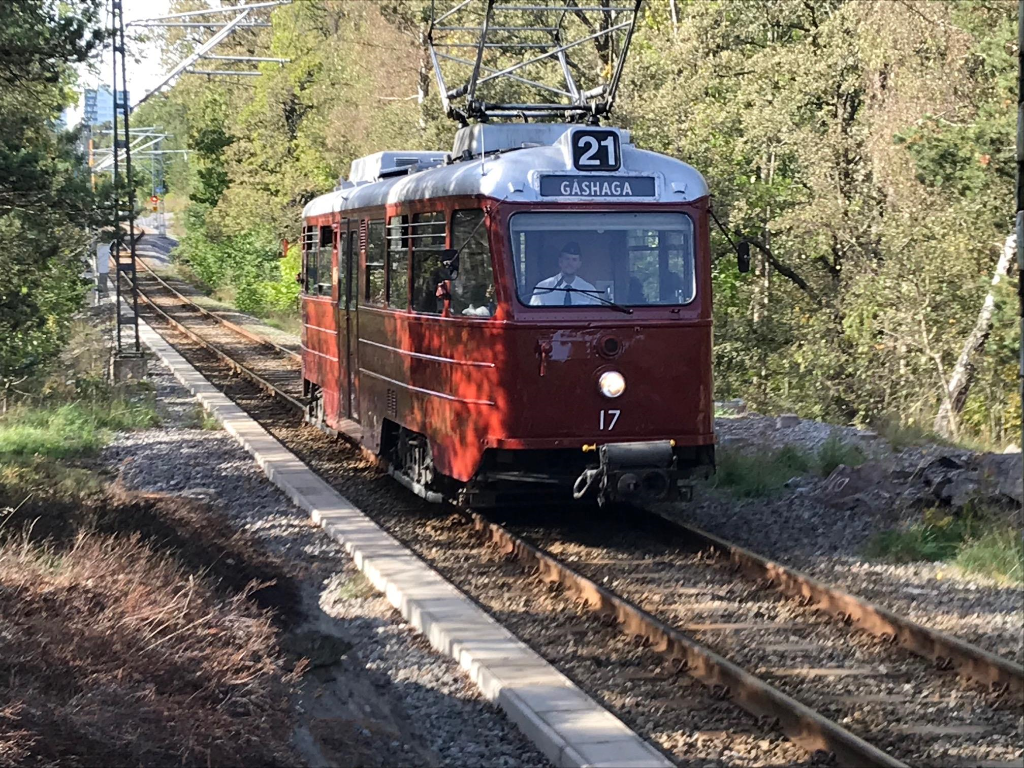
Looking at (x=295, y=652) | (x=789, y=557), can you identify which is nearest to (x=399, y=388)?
(x=789, y=557)

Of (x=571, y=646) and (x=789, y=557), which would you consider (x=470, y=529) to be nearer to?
(x=789, y=557)

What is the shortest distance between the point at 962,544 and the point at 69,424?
10.9m

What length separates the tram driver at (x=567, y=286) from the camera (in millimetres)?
10055

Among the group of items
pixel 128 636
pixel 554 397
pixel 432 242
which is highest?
pixel 432 242

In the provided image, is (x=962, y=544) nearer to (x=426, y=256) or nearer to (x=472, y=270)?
(x=472, y=270)

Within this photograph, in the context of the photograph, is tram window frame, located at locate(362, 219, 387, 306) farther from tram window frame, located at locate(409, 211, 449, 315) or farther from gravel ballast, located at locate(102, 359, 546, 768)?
gravel ballast, located at locate(102, 359, 546, 768)

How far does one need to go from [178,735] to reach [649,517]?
6733 millimetres

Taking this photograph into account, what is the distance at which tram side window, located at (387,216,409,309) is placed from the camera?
11.7 m

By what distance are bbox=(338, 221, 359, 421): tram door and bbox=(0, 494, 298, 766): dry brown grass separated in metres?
5.85

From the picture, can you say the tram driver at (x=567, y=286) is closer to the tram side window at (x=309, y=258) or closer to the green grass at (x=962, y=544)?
the green grass at (x=962, y=544)

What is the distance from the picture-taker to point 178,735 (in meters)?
5.20

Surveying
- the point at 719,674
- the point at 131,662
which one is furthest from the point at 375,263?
the point at 131,662

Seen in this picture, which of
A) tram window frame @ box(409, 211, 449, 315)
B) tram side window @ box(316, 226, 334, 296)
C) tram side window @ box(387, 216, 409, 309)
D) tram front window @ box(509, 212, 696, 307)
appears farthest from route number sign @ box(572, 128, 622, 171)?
tram side window @ box(316, 226, 334, 296)

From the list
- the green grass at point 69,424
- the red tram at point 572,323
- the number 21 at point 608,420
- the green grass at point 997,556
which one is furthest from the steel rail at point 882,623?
the green grass at point 69,424
